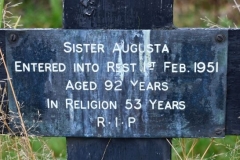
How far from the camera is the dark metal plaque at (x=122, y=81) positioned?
1.93 m

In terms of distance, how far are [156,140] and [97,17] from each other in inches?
17.6

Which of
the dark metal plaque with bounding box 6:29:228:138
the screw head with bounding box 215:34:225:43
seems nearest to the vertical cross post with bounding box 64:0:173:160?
the dark metal plaque with bounding box 6:29:228:138

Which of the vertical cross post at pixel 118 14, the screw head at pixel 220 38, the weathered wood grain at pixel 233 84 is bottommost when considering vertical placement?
the weathered wood grain at pixel 233 84

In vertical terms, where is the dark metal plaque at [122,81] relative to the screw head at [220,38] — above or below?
below

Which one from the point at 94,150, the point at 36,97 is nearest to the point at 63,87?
the point at 36,97

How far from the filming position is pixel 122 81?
6.40ft

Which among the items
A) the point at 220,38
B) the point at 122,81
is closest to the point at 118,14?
the point at 122,81

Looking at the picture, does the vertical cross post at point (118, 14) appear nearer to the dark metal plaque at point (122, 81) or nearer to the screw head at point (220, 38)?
the dark metal plaque at point (122, 81)

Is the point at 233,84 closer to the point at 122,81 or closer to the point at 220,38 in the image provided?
the point at 220,38

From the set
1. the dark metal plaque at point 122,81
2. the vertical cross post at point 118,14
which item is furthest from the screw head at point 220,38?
the vertical cross post at point 118,14

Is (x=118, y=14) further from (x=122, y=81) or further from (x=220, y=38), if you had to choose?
(x=220, y=38)

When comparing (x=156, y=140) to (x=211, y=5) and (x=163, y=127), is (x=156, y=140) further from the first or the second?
(x=211, y=5)

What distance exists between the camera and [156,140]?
2.03 m

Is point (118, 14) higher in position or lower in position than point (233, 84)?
higher
